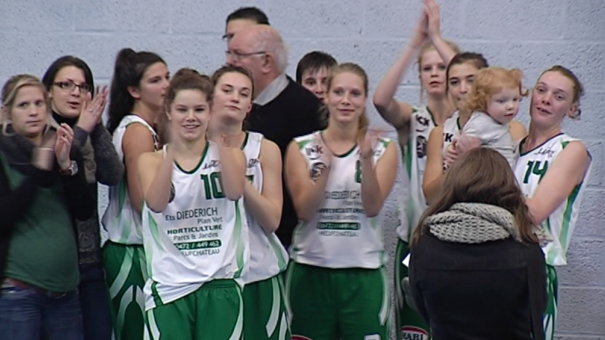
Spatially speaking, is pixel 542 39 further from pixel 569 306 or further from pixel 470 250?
pixel 470 250

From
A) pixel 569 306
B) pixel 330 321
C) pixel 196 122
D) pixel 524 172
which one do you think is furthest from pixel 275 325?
pixel 569 306

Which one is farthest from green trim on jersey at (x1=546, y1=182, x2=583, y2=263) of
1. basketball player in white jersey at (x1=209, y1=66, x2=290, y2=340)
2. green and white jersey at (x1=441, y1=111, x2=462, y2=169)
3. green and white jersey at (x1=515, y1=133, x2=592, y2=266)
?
basketball player in white jersey at (x1=209, y1=66, x2=290, y2=340)

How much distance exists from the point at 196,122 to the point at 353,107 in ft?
2.10

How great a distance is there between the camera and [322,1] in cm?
471

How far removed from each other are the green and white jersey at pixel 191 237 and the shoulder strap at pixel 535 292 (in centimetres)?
118

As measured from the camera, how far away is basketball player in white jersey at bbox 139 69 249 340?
3.58m

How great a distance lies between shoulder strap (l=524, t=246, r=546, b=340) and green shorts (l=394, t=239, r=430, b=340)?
48.1 inches

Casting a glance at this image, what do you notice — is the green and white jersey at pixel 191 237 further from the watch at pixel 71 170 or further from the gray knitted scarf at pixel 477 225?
the gray knitted scarf at pixel 477 225

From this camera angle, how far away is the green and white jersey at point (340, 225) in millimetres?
3916

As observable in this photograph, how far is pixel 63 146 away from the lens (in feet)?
11.9

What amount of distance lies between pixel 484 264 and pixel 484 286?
61 millimetres

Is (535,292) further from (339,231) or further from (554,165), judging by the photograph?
(339,231)


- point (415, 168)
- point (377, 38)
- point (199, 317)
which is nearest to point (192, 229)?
point (199, 317)

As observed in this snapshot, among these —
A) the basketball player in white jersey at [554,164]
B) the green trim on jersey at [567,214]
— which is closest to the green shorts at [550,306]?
the basketball player in white jersey at [554,164]
